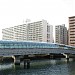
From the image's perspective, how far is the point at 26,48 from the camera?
282 feet

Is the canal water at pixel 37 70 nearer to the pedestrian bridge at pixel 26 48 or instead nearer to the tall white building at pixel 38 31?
the pedestrian bridge at pixel 26 48

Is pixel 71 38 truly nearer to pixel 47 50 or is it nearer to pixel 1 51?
pixel 47 50

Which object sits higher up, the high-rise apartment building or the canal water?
the high-rise apartment building

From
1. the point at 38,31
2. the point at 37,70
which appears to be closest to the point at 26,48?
the point at 37,70

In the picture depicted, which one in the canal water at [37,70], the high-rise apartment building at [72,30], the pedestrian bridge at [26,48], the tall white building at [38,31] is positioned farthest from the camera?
the tall white building at [38,31]

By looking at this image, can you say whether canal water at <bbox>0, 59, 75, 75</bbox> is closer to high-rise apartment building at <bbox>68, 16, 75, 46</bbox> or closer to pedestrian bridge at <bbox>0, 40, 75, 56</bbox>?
pedestrian bridge at <bbox>0, 40, 75, 56</bbox>

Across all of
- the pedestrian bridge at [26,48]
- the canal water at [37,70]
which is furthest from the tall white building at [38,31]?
the canal water at [37,70]

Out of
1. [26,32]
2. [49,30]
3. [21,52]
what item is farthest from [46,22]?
[21,52]

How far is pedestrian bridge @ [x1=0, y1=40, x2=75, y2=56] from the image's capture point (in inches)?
3000

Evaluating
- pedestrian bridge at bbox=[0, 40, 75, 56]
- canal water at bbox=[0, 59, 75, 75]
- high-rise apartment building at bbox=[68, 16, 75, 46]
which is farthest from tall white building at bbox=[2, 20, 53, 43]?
canal water at bbox=[0, 59, 75, 75]

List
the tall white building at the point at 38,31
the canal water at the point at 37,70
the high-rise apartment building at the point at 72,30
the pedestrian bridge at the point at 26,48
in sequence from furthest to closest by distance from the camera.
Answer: the tall white building at the point at 38,31, the high-rise apartment building at the point at 72,30, the pedestrian bridge at the point at 26,48, the canal water at the point at 37,70

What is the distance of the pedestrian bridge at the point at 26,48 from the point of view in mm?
76188

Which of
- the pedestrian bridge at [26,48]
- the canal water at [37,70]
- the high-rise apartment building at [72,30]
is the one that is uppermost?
the high-rise apartment building at [72,30]

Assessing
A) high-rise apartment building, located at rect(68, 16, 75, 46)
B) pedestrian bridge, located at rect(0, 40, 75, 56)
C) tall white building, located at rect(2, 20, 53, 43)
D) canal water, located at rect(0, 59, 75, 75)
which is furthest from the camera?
tall white building, located at rect(2, 20, 53, 43)
